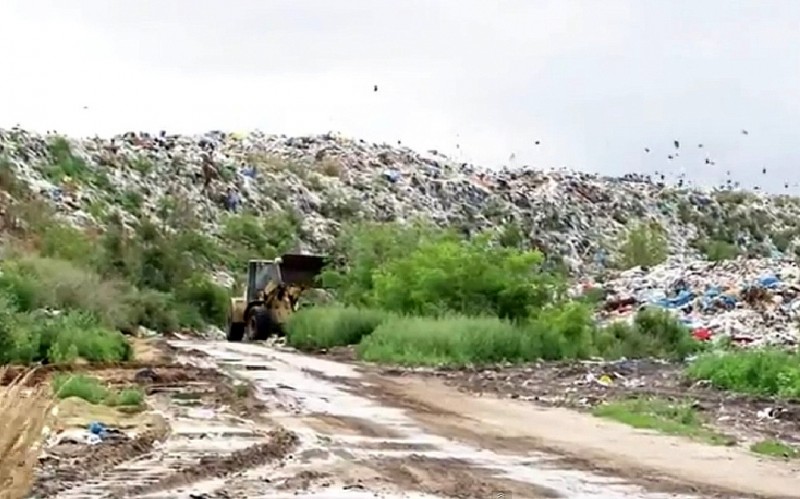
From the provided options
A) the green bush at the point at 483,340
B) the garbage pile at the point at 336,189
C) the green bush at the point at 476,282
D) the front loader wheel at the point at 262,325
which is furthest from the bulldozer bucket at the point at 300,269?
the garbage pile at the point at 336,189

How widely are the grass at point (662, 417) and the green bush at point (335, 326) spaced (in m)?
14.2

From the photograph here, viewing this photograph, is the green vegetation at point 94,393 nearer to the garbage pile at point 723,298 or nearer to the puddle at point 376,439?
the puddle at point 376,439

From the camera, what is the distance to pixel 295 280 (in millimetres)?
39062

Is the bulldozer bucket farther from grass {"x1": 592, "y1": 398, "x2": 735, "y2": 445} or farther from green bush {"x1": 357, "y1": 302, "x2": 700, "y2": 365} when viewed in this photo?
grass {"x1": 592, "y1": 398, "x2": 735, "y2": 445}

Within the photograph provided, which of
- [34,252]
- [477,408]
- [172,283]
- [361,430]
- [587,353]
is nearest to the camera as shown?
[361,430]

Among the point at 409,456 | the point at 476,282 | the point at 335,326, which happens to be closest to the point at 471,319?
the point at 476,282

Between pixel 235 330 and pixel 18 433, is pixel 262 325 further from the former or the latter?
pixel 18 433

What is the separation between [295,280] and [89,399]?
72.5 feet

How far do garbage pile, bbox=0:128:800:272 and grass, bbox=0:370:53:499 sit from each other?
142 feet

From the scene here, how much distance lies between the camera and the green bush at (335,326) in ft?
111

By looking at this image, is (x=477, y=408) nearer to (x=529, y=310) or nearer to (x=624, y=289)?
(x=529, y=310)

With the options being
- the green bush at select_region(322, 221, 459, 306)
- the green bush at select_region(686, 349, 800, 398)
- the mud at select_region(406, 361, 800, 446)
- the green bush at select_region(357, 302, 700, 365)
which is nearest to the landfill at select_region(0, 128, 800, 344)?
the green bush at select_region(357, 302, 700, 365)

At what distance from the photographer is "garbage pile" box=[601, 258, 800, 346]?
32281 millimetres

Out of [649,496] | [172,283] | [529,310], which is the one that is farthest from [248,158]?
[649,496]
